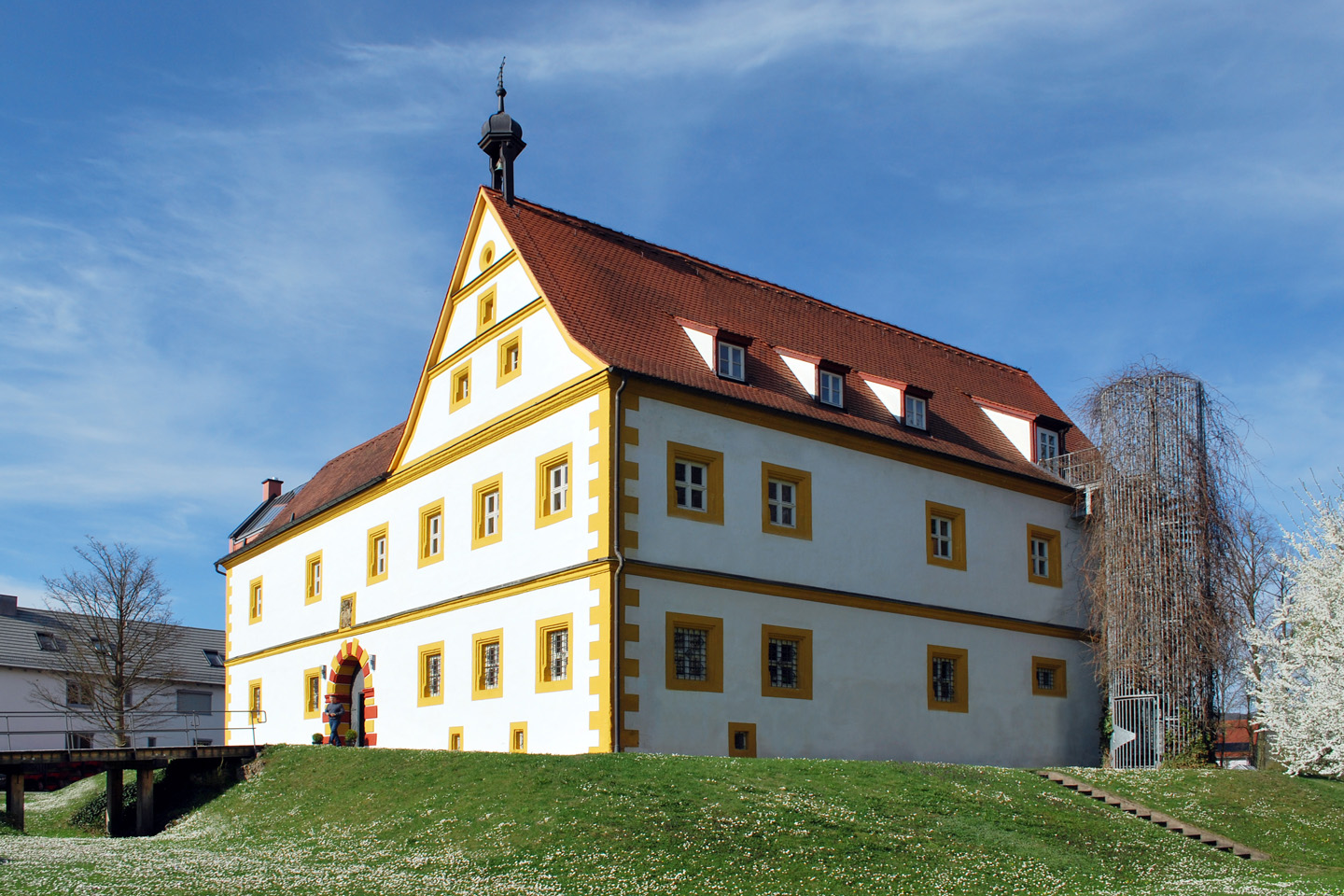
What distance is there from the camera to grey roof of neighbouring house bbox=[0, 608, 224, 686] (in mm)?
57062

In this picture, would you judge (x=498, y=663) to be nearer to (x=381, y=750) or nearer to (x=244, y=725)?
(x=381, y=750)

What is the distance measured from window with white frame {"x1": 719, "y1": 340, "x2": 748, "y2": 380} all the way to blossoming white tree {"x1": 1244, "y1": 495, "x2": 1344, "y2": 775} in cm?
1290

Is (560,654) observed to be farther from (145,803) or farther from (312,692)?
(312,692)

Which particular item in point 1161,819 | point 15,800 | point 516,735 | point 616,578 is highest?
point 616,578

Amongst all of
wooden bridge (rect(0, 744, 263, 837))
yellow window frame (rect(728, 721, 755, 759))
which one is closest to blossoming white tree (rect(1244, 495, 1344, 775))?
yellow window frame (rect(728, 721, 755, 759))

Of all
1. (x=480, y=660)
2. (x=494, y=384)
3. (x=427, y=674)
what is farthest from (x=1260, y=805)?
(x=494, y=384)

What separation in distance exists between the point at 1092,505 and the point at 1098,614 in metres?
2.88

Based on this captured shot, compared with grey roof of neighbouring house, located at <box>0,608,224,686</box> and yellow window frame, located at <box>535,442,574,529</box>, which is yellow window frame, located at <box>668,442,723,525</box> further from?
grey roof of neighbouring house, located at <box>0,608,224,686</box>

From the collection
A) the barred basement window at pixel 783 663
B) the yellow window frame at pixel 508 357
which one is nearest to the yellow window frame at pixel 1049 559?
the barred basement window at pixel 783 663

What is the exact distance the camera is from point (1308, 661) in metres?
26.7

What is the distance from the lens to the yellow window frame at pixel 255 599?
40938mm

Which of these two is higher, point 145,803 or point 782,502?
point 782,502

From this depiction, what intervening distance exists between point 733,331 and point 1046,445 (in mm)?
10836

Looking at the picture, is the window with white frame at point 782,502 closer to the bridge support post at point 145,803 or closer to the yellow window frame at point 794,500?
the yellow window frame at point 794,500
